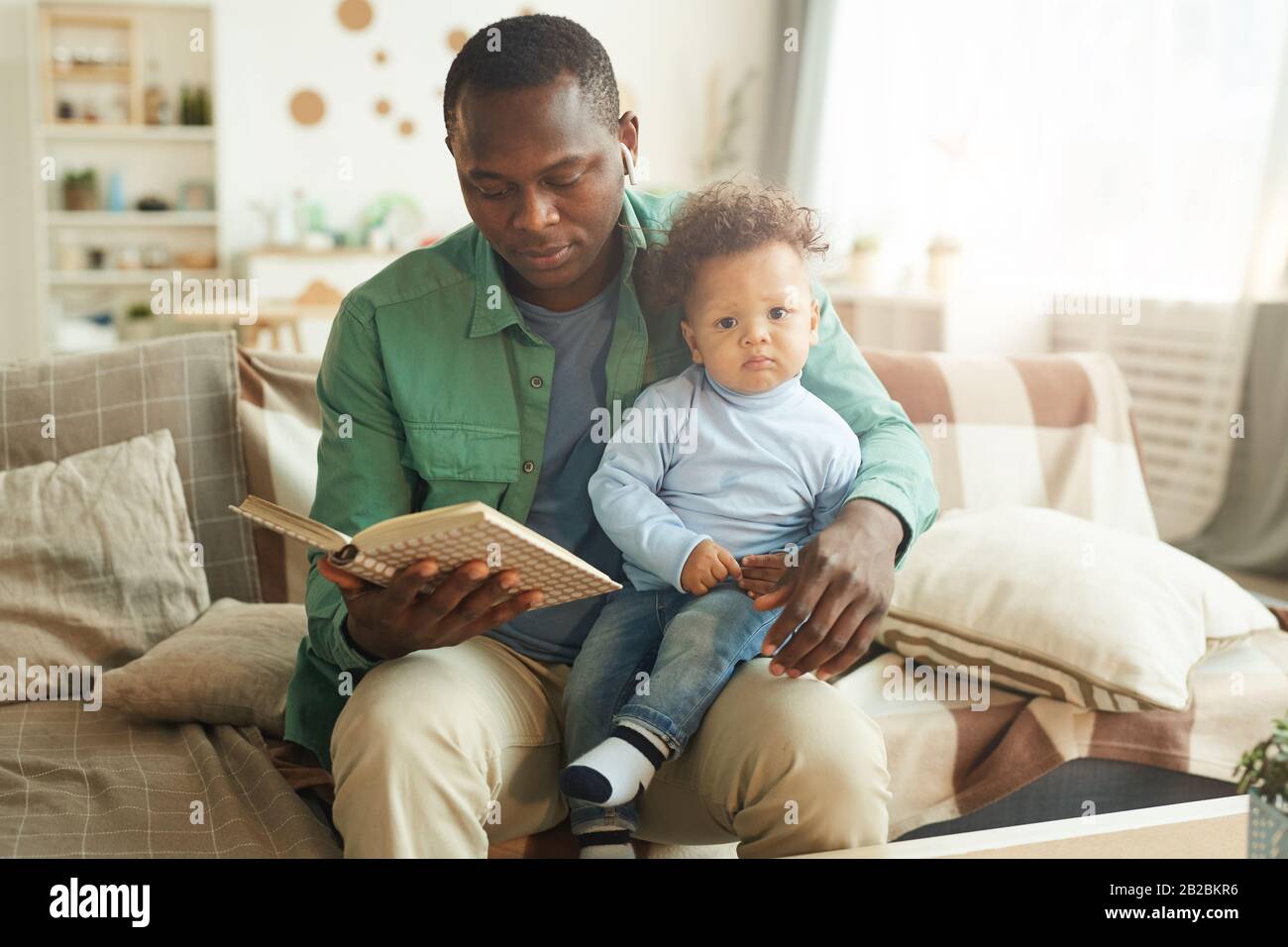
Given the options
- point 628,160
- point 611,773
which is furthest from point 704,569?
point 628,160

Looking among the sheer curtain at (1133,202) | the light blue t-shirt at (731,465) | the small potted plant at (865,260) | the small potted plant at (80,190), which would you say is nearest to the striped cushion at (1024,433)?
the light blue t-shirt at (731,465)

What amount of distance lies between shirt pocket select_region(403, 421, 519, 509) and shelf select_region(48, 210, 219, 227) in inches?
194

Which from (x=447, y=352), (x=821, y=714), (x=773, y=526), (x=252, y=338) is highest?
(x=447, y=352)

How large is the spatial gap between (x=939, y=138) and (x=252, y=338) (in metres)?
3.00

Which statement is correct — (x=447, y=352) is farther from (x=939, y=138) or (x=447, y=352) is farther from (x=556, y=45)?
(x=939, y=138)

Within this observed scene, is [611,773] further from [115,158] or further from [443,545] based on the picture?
[115,158]

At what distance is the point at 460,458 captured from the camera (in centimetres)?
131

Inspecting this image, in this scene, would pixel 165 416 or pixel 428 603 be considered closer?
pixel 428 603

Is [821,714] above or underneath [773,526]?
underneath

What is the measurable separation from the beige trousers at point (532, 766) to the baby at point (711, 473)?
0.05 meters

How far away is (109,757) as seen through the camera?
1.38 m

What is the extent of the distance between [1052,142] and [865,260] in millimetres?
798
